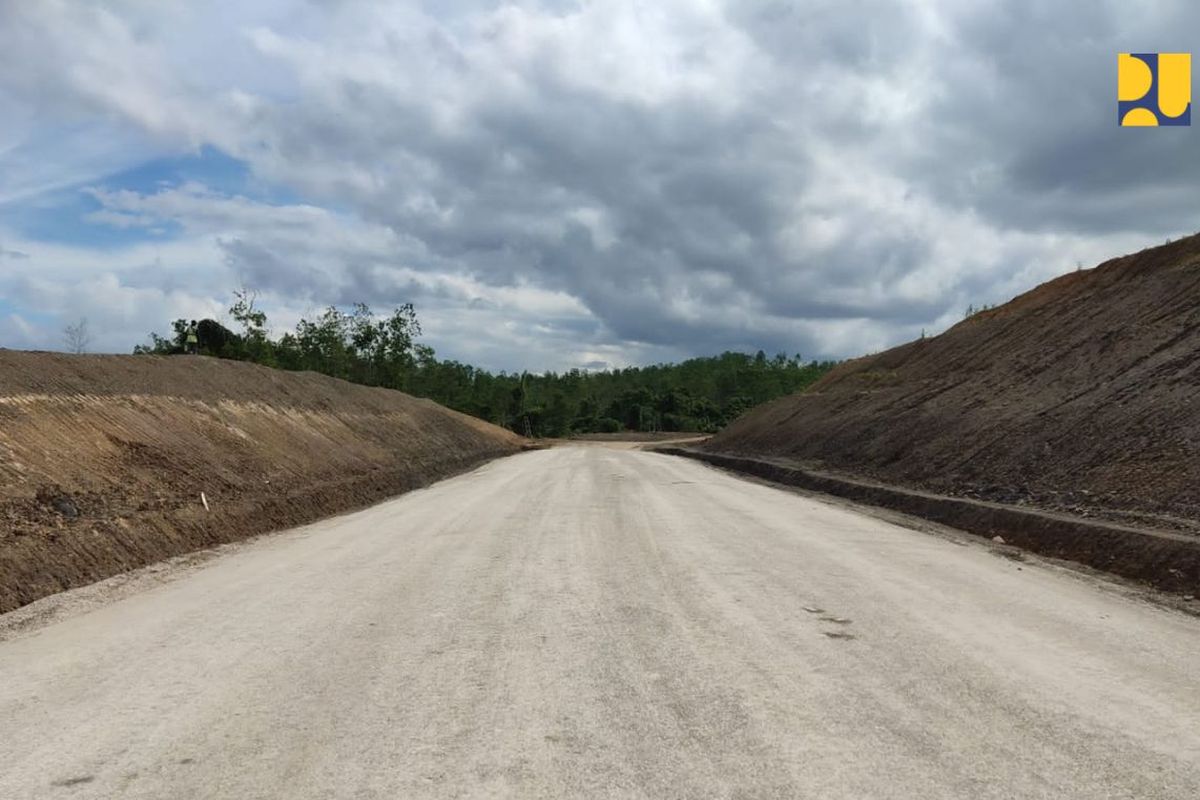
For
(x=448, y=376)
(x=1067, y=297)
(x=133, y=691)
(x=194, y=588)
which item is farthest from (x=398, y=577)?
(x=448, y=376)

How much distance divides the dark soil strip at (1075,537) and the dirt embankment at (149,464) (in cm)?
1348

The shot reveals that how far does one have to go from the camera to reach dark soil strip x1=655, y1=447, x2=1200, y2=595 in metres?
9.46

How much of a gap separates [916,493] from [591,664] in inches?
579

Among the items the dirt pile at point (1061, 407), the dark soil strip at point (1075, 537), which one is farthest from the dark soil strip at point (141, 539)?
the dirt pile at point (1061, 407)

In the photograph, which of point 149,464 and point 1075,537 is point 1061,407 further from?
point 149,464

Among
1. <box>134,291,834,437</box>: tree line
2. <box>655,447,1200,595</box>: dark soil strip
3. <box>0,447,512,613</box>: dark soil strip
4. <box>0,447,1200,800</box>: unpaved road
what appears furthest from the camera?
<box>134,291,834,437</box>: tree line

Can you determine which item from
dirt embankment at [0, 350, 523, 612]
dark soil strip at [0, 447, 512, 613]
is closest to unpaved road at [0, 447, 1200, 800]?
dark soil strip at [0, 447, 512, 613]

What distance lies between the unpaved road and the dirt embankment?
1681 millimetres

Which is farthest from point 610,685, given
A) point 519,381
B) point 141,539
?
point 519,381

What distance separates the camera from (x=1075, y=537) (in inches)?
458

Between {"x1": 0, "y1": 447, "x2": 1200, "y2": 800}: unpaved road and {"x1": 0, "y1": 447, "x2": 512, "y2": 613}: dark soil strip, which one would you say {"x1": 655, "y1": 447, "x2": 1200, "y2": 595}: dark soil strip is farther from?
{"x1": 0, "y1": 447, "x2": 512, "y2": 613}: dark soil strip

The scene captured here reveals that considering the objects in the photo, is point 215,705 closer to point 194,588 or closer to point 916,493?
point 194,588

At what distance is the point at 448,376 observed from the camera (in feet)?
345

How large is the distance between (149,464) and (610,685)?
42.1 ft
